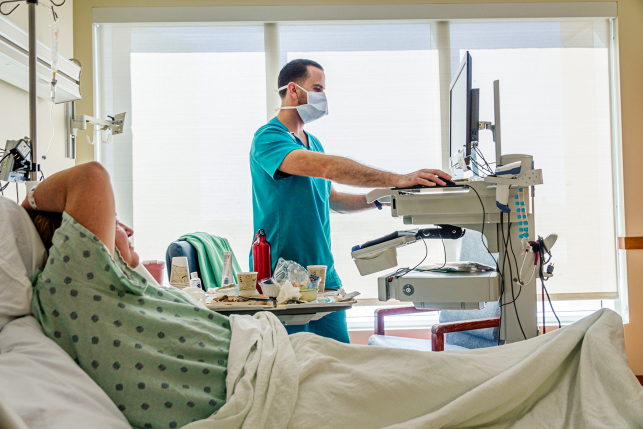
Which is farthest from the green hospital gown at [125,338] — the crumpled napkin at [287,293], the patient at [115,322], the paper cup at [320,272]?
the paper cup at [320,272]

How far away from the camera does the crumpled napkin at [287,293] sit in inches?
61.5

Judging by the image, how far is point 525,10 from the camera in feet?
9.40

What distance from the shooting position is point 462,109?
1580 millimetres

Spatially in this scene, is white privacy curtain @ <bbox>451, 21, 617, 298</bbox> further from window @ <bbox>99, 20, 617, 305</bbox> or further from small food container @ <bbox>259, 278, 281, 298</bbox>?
small food container @ <bbox>259, 278, 281, 298</bbox>

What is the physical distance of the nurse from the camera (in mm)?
1844

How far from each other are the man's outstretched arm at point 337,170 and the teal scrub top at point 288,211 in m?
0.08

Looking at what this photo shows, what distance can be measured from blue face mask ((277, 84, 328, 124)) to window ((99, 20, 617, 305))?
727mm

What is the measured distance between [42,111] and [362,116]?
5.86ft

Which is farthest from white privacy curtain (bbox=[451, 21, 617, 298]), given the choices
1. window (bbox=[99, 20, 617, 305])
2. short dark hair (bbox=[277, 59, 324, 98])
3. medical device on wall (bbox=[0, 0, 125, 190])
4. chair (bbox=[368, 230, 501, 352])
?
medical device on wall (bbox=[0, 0, 125, 190])

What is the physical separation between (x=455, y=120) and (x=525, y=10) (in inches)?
63.5

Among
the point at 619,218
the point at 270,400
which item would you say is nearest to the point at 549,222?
the point at 619,218

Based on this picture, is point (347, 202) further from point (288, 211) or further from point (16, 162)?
point (16, 162)

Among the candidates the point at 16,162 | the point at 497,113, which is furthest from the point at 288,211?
the point at 16,162

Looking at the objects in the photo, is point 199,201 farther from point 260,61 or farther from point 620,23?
point 620,23
